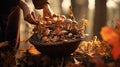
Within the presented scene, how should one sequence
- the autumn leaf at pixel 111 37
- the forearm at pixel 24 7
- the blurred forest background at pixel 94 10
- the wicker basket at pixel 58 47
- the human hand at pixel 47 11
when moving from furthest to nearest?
the blurred forest background at pixel 94 10 < the human hand at pixel 47 11 < the forearm at pixel 24 7 < the wicker basket at pixel 58 47 < the autumn leaf at pixel 111 37

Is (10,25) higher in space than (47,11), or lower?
lower

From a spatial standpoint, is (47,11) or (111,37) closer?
(111,37)

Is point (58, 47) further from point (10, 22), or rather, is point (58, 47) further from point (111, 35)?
point (111, 35)

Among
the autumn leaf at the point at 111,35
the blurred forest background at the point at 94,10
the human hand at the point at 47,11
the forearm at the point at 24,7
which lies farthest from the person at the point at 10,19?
the autumn leaf at the point at 111,35

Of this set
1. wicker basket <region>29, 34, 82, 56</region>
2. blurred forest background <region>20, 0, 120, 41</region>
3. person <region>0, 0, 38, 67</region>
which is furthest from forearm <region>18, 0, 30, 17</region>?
blurred forest background <region>20, 0, 120, 41</region>

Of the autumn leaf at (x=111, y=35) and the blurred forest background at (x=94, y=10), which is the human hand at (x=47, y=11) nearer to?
the blurred forest background at (x=94, y=10)

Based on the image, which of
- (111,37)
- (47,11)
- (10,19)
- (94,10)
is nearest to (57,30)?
(47,11)

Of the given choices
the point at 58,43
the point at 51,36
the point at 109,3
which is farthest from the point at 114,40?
the point at 109,3

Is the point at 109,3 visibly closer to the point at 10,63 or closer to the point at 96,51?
the point at 96,51
